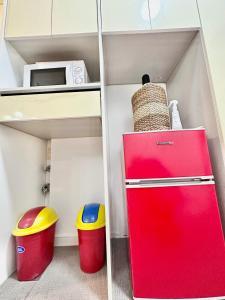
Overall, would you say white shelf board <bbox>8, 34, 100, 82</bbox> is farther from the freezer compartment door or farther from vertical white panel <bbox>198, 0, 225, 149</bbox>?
the freezer compartment door

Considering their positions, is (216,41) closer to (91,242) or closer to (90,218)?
(90,218)

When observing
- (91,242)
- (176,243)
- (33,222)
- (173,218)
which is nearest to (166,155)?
(173,218)

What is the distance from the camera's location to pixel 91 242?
1089 millimetres

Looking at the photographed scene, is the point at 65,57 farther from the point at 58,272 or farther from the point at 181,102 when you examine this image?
the point at 58,272

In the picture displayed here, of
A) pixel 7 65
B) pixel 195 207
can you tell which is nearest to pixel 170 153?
pixel 195 207

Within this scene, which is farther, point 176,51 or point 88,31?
point 176,51

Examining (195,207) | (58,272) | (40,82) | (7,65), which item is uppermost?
(7,65)

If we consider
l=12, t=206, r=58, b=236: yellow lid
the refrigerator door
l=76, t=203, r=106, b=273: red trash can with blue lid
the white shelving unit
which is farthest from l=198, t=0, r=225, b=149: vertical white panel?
l=12, t=206, r=58, b=236: yellow lid

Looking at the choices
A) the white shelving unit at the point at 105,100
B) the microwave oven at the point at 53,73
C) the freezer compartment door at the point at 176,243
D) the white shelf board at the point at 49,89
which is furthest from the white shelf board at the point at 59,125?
the freezer compartment door at the point at 176,243

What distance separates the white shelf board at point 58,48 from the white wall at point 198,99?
0.80 meters

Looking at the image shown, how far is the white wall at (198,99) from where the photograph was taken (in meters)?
1.03

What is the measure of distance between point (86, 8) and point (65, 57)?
0.39 meters

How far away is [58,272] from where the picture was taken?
3.65 ft

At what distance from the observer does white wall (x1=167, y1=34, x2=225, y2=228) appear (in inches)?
40.6
